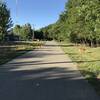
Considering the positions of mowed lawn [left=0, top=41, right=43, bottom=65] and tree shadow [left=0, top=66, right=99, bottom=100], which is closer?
tree shadow [left=0, top=66, right=99, bottom=100]

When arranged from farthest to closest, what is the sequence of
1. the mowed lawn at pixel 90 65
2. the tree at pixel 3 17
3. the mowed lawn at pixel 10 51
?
1. the tree at pixel 3 17
2. the mowed lawn at pixel 10 51
3. the mowed lawn at pixel 90 65

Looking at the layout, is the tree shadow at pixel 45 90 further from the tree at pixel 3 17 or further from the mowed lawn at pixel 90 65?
the tree at pixel 3 17

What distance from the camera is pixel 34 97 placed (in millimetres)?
8773

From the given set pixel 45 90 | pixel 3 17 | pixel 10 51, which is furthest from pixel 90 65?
pixel 3 17

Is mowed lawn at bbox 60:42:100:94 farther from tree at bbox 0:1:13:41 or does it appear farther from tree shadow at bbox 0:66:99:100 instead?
tree at bbox 0:1:13:41

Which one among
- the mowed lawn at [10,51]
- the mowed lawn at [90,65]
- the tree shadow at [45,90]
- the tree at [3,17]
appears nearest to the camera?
the tree shadow at [45,90]

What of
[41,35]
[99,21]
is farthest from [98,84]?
[41,35]

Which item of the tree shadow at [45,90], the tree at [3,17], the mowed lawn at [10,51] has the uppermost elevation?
the tree at [3,17]

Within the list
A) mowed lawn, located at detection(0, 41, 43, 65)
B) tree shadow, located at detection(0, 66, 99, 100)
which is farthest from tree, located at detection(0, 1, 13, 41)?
tree shadow, located at detection(0, 66, 99, 100)

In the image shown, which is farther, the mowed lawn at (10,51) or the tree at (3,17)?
the tree at (3,17)

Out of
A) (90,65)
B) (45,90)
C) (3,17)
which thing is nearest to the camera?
(45,90)

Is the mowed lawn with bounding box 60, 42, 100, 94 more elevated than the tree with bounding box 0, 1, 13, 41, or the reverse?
the tree with bounding box 0, 1, 13, 41

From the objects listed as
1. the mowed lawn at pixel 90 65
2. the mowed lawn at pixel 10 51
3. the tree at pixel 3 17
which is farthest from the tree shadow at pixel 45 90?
the tree at pixel 3 17

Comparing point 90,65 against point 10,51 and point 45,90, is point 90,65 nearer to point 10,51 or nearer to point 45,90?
point 45,90
